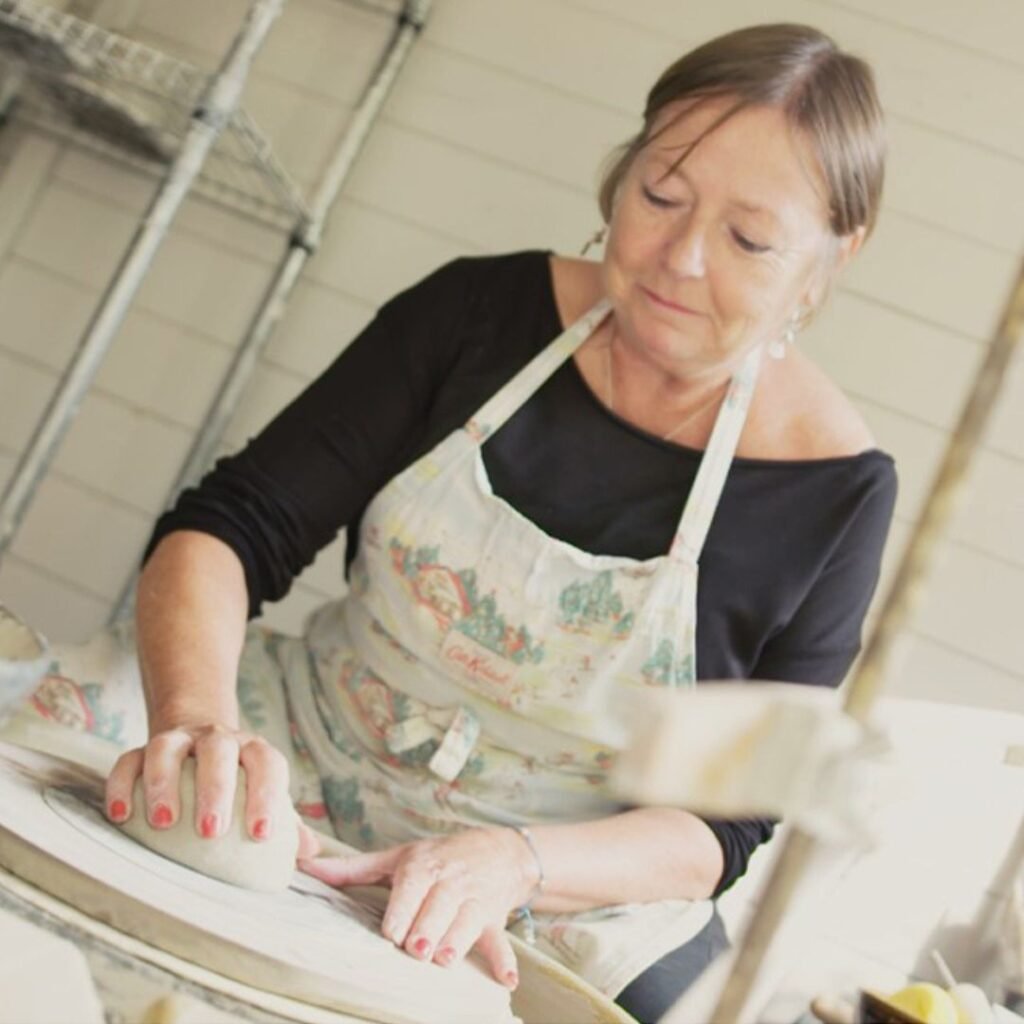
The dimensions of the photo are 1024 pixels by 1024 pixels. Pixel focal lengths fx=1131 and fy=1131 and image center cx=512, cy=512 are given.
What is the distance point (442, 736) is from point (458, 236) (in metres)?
0.73

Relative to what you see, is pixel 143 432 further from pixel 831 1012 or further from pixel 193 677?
pixel 831 1012

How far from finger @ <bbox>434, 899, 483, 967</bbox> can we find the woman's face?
1.60ft

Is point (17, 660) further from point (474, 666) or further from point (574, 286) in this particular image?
point (574, 286)

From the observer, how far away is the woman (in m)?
0.85

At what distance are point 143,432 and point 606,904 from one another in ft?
2.99

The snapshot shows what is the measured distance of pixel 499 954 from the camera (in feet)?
1.96

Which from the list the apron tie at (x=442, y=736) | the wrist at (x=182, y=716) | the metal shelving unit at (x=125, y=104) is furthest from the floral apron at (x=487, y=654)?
the metal shelving unit at (x=125, y=104)

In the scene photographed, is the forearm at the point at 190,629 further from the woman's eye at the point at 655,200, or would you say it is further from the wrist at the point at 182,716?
the woman's eye at the point at 655,200

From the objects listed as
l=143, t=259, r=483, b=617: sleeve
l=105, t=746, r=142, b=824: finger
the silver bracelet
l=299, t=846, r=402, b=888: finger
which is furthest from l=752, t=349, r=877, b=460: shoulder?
l=105, t=746, r=142, b=824: finger

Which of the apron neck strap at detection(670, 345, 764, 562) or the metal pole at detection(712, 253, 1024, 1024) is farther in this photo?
the apron neck strap at detection(670, 345, 764, 562)

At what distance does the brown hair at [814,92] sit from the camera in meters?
0.87

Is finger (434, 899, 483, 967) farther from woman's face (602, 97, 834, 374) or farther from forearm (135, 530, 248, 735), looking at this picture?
woman's face (602, 97, 834, 374)

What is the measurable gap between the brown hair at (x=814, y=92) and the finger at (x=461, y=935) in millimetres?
572

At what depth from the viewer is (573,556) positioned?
3.00 ft
